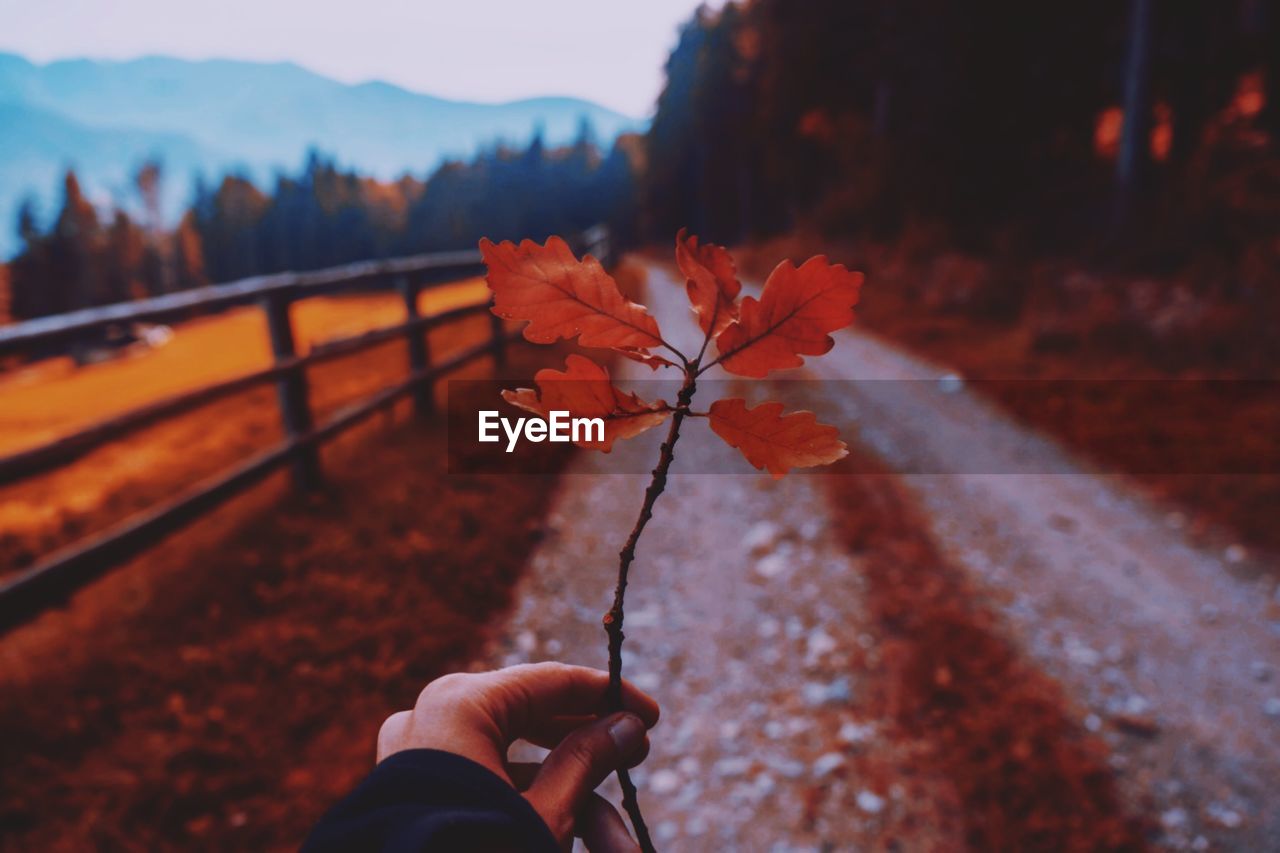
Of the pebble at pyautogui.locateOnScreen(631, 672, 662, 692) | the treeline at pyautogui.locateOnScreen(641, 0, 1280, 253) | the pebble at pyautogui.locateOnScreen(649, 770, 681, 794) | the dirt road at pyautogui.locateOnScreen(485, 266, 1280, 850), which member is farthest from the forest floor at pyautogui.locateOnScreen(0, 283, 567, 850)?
the treeline at pyautogui.locateOnScreen(641, 0, 1280, 253)

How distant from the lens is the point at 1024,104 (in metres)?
11.3

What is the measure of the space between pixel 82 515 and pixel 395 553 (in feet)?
6.87

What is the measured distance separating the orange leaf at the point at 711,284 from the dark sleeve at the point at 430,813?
0.39 metres

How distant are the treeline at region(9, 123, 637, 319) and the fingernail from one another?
24200mm

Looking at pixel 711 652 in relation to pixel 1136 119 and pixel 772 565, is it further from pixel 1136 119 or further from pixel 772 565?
pixel 1136 119

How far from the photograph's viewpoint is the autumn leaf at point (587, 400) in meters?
0.39

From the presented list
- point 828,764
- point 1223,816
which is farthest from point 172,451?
point 1223,816

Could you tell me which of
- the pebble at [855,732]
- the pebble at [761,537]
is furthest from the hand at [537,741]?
the pebble at [761,537]

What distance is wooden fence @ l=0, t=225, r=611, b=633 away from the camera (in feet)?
8.55

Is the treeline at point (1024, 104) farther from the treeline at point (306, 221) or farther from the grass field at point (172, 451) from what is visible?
the treeline at point (306, 221)

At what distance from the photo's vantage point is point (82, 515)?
4.14 metres

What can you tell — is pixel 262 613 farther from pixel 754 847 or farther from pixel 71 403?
pixel 71 403

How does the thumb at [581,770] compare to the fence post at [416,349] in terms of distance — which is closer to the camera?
the thumb at [581,770]

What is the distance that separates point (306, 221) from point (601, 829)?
199ft
